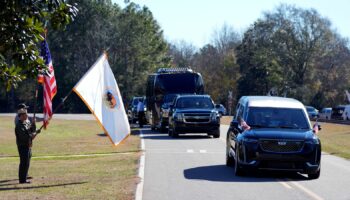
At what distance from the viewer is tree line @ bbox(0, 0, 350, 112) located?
88.6 metres

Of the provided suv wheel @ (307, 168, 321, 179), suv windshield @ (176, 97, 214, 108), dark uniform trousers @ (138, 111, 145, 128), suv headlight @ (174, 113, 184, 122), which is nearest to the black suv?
suv headlight @ (174, 113, 184, 122)

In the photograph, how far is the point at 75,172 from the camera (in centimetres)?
1897

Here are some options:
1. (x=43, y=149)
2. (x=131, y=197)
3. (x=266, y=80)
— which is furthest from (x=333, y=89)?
(x=131, y=197)

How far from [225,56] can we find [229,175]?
98.6 m

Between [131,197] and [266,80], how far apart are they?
296ft

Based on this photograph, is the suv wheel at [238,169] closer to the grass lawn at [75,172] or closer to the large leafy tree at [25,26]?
the grass lawn at [75,172]

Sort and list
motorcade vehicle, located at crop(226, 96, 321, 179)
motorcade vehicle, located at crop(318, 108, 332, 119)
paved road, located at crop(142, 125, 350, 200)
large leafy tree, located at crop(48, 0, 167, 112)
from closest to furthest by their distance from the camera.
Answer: paved road, located at crop(142, 125, 350, 200)
motorcade vehicle, located at crop(226, 96, 321, 179)
motorcade vehicle, located at crop(318, 108, 332, 119)
large leafy tree, located at crop(48, 0, 167, 112)

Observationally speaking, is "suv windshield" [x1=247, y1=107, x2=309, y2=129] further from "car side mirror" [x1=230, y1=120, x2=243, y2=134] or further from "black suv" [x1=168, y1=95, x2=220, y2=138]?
"black suv" [x1=168, y1=95, x2=220, y2=138]

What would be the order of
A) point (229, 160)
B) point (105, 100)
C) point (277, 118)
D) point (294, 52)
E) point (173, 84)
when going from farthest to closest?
point (294, 52), point (173, 84), point (229, 160), point (277, 118), point (105, 100)

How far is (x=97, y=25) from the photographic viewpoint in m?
88.2

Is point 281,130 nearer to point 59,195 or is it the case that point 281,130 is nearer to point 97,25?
point 59,195

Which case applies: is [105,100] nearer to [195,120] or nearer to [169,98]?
[195,120]

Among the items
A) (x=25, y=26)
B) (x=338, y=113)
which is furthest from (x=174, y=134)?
(x=338, y=113)

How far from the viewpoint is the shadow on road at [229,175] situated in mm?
16984
